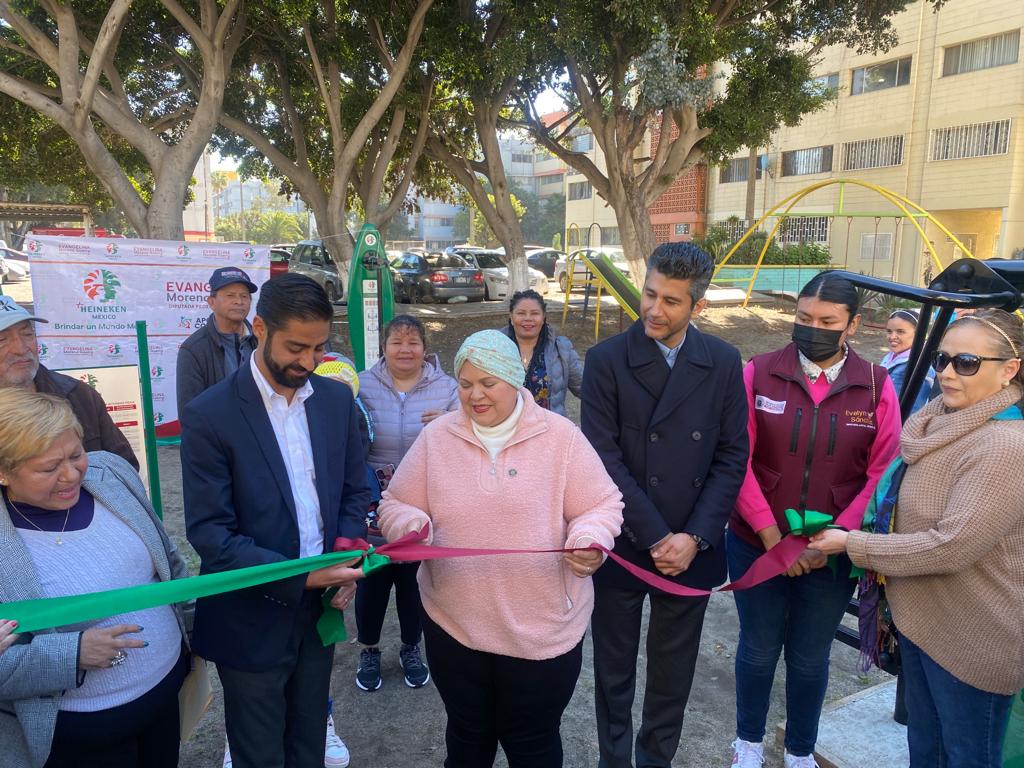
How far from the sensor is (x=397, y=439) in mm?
3646

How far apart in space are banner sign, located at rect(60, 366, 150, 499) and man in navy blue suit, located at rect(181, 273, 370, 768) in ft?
6.38

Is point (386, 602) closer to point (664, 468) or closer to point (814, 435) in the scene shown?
point (664, 468)

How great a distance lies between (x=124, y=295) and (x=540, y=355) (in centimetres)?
523

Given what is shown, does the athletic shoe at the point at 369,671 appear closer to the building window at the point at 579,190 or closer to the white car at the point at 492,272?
the white car at the point at 492,272

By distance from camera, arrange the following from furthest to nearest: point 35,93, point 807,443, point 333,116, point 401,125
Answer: point 401,125 < point 333,116 < point 35,93 < point 807,443

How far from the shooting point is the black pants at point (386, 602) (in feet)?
11.8

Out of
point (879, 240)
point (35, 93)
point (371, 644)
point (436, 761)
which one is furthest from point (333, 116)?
point (879, 240)

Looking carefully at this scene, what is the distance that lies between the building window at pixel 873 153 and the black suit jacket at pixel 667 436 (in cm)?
2871

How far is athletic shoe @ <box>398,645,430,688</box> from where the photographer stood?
3637 mm

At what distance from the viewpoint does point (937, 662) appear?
2273mm

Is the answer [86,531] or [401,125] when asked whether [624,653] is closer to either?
[86,531]

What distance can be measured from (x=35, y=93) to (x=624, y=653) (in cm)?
962

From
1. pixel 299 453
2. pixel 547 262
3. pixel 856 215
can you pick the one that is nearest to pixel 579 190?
pixel 547 262

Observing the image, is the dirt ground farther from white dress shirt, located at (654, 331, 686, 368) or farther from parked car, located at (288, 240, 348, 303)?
parked car, located at (288, 240, 348, 303)
